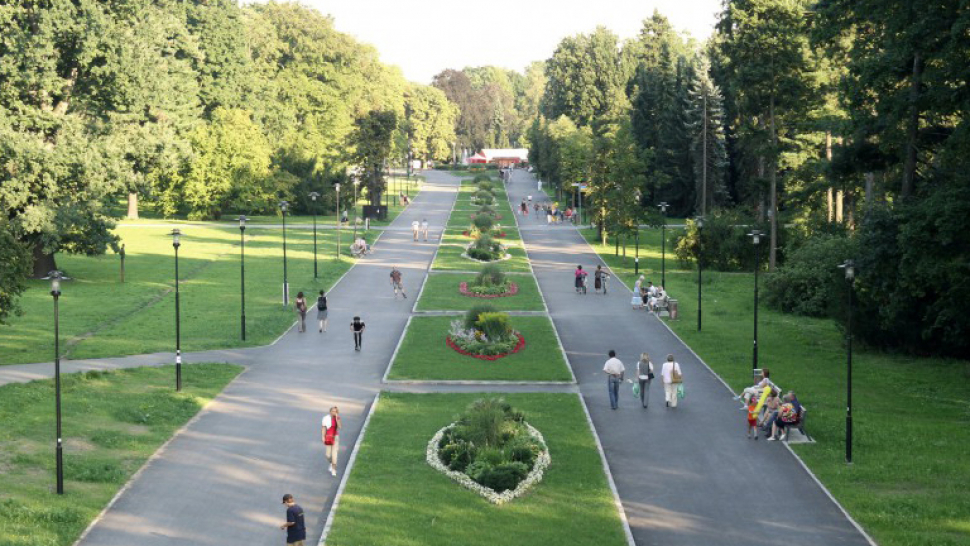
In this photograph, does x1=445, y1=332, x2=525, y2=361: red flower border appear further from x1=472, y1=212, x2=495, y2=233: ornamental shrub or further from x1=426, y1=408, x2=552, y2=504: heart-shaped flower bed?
x1=472, y1=212, x2=495, y2=233: ornamental shrub

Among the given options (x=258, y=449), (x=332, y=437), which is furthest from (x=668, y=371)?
(x=258, y=449)

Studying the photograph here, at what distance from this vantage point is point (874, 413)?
2700 cm

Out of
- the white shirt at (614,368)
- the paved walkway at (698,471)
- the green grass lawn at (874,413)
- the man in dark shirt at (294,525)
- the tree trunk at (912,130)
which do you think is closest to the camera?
the man in dark shirt at (294,525)

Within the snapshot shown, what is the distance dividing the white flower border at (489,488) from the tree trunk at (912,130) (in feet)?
49.7

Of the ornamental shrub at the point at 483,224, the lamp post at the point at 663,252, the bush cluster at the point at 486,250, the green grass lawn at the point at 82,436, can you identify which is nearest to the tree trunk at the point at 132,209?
the ornamental shrub at the point at 483,224

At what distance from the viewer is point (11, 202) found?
48.9 m

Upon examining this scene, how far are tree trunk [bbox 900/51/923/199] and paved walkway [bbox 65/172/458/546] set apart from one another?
16.5 meters

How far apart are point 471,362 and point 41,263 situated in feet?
95.7

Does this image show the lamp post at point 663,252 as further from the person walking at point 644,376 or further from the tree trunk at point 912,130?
the person walking at point 644,376

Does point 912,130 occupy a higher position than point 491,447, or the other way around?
point 912,130

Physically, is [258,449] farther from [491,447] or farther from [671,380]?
[671,380]

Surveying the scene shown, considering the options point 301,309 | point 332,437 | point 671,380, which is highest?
point 301,309

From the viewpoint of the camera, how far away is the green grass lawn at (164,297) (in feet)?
120

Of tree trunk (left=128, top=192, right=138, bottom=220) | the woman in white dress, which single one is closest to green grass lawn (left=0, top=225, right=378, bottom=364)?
tree trunk (left=128, top=192, right=138, bottom=220)
